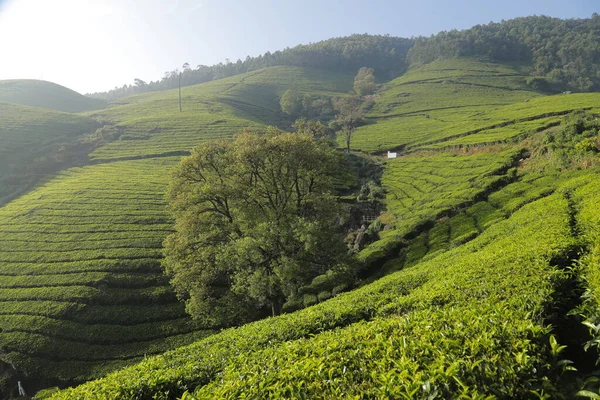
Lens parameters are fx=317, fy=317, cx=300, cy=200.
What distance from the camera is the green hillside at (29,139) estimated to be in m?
62.8

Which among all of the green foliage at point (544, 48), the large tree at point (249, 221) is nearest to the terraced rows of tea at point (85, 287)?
the large tree at point (249, 221)

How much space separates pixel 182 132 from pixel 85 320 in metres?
70.6

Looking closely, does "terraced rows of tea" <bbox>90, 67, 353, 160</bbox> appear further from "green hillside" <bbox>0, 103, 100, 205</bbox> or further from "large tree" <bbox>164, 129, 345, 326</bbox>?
"large tree" <bbox>164, 129, 345, 326</bbox>

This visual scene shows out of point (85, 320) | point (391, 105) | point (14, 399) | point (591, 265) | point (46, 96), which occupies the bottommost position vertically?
point (14, 399)

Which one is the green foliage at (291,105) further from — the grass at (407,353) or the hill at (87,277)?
the grass at (407,353)

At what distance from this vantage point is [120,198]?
50.0 meters

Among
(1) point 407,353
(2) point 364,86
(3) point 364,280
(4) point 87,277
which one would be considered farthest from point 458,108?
(1) point 407,353

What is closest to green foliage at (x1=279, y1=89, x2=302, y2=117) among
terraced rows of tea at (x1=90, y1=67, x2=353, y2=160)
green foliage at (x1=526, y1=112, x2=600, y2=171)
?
terraced rows of tea at (x1=90, y1=67, x2=353, y2=160)

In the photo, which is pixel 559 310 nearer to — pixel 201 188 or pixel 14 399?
pixel 201 188

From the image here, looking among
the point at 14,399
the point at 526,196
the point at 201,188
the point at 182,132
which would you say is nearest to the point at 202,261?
the point at 201,188

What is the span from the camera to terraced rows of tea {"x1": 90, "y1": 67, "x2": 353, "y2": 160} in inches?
3204

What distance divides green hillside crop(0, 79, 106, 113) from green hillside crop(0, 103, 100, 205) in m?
54.8

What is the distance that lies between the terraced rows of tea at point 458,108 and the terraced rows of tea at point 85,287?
51.7 m

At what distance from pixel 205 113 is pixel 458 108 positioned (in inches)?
3377
